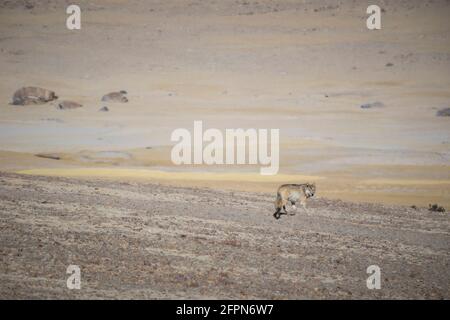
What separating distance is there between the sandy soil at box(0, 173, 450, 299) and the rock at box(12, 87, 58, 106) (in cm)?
3148

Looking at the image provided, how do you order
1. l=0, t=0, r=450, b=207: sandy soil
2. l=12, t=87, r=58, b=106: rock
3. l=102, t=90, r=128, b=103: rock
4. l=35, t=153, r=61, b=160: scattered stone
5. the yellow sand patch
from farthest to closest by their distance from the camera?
1. l=102, t=90, r=128, b=103: rock
2. l=12, t=87, r=58, b=106: rock
3. l=0, t=0, r=450, b=207: sandy soil
4. l=35, t=153, r=61, b=160: scattered stone
5. the yellow sand patch

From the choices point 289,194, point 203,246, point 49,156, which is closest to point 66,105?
point 49,156

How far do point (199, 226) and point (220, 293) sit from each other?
4792mm

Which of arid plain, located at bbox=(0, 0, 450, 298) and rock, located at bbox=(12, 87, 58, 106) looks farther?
rock, located at bbox=(12, 87, 58, 106)

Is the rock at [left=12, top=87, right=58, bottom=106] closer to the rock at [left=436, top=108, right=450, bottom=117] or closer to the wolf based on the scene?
the rock at [left=436, top=108, right=450, bottom=117]

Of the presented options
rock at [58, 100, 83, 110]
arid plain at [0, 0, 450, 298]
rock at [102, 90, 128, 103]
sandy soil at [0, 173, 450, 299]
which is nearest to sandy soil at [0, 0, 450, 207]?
arid plain at [0, 0, 450, 298]

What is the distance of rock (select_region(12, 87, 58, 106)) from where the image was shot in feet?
164

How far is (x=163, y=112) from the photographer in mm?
49719

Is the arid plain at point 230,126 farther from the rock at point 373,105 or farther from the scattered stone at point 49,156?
the rock at point 373,105

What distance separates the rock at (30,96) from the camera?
5003cm

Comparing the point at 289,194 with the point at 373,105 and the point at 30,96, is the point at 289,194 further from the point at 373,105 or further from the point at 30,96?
the point at 30,96

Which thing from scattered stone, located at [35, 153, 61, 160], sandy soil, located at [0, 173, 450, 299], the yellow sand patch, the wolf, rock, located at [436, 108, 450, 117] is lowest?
sandy soil, located at [0, 173, 450, 299]

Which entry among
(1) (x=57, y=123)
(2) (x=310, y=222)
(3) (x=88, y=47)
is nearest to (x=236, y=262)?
(2) (x=310, y=222)
